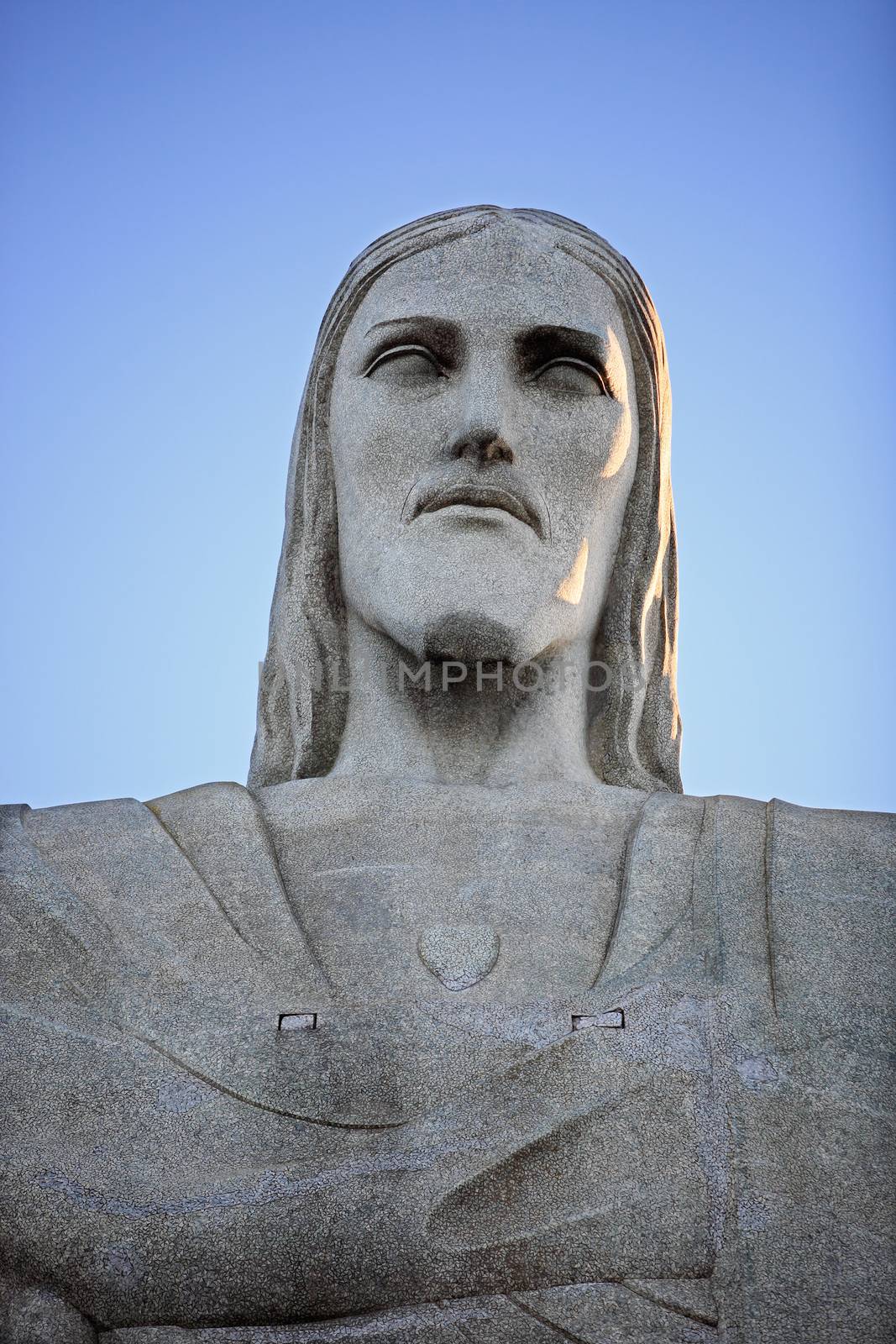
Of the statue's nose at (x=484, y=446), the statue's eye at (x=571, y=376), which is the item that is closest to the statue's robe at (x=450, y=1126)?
the statue's nose at (x=484, y=446)

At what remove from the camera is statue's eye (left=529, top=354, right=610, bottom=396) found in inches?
324

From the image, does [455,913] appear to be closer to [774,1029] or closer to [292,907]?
[292,907]

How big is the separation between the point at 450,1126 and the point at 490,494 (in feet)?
9.92

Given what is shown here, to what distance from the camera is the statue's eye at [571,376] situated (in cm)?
823

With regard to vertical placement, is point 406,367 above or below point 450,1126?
above

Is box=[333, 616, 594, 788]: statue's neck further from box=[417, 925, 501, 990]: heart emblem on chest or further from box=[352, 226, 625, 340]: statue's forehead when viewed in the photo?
box=[352, 226, 625, 340]: statue's forehead

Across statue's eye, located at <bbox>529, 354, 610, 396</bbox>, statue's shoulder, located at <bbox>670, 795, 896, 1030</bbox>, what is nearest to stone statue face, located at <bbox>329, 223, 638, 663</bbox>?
statue's eye, located at <bbox>529, 354, 610, 396</bbox>

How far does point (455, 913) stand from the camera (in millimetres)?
6555

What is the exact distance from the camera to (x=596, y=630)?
8578 millimetres

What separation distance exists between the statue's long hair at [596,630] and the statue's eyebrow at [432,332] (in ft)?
1.92

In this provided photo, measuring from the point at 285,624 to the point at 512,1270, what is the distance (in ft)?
13.0

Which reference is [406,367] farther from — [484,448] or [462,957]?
[462,957]

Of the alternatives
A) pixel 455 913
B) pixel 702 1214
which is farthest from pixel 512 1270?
pixel 455 913

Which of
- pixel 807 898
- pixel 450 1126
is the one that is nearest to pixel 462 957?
pixel 450 1126
